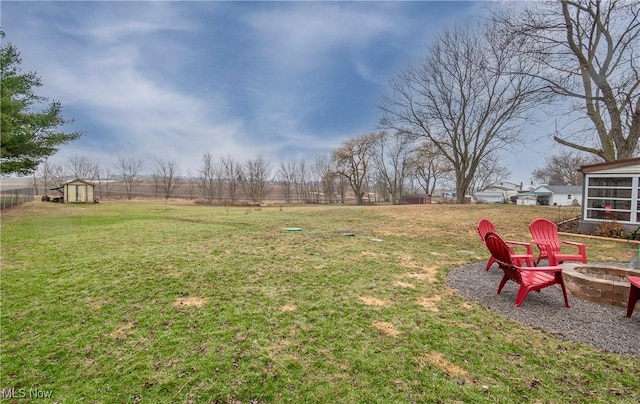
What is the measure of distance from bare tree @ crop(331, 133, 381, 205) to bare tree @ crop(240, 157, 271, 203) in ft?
32.6

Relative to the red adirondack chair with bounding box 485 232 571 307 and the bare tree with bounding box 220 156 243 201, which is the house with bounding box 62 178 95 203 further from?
the red adirondack chair with bounding box 485 232 571 307

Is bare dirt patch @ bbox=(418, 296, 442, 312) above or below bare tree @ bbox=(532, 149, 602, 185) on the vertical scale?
below

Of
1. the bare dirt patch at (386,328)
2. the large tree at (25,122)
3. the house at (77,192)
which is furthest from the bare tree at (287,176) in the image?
the bare dirt patch at (386,328)

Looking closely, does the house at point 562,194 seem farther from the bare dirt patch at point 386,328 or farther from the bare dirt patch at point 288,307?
the bare dirt patch at point 288,307

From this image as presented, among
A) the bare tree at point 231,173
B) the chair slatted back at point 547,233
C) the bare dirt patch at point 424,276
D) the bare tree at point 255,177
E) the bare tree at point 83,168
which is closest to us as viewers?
the bare dirt patch at point 424,276

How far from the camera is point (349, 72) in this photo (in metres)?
18.0

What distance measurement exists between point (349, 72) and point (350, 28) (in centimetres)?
774

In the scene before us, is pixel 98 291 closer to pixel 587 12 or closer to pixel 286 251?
pixel 286 251

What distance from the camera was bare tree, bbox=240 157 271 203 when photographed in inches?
1548

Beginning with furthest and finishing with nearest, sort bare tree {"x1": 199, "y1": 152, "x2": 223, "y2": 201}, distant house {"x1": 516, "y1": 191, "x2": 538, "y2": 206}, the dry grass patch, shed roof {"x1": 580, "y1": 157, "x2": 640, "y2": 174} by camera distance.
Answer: distant house {"x1": 516, "y1": 191, "x2": 538, "y2": 206}, bare tree {"x1": 199, "y1": 152, "x2": 223, "y2": 201}, shed roof {"x1": 580, "y1": 157, "x2": 640, "y2": 174}, the dry grass patch

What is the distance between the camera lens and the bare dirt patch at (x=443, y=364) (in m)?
2.05

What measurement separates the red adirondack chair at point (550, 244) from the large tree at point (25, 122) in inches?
654

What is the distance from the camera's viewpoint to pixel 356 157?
36625mm

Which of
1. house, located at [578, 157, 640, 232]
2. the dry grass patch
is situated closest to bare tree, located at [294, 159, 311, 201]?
house, located at [578, 157, 640, 232]
